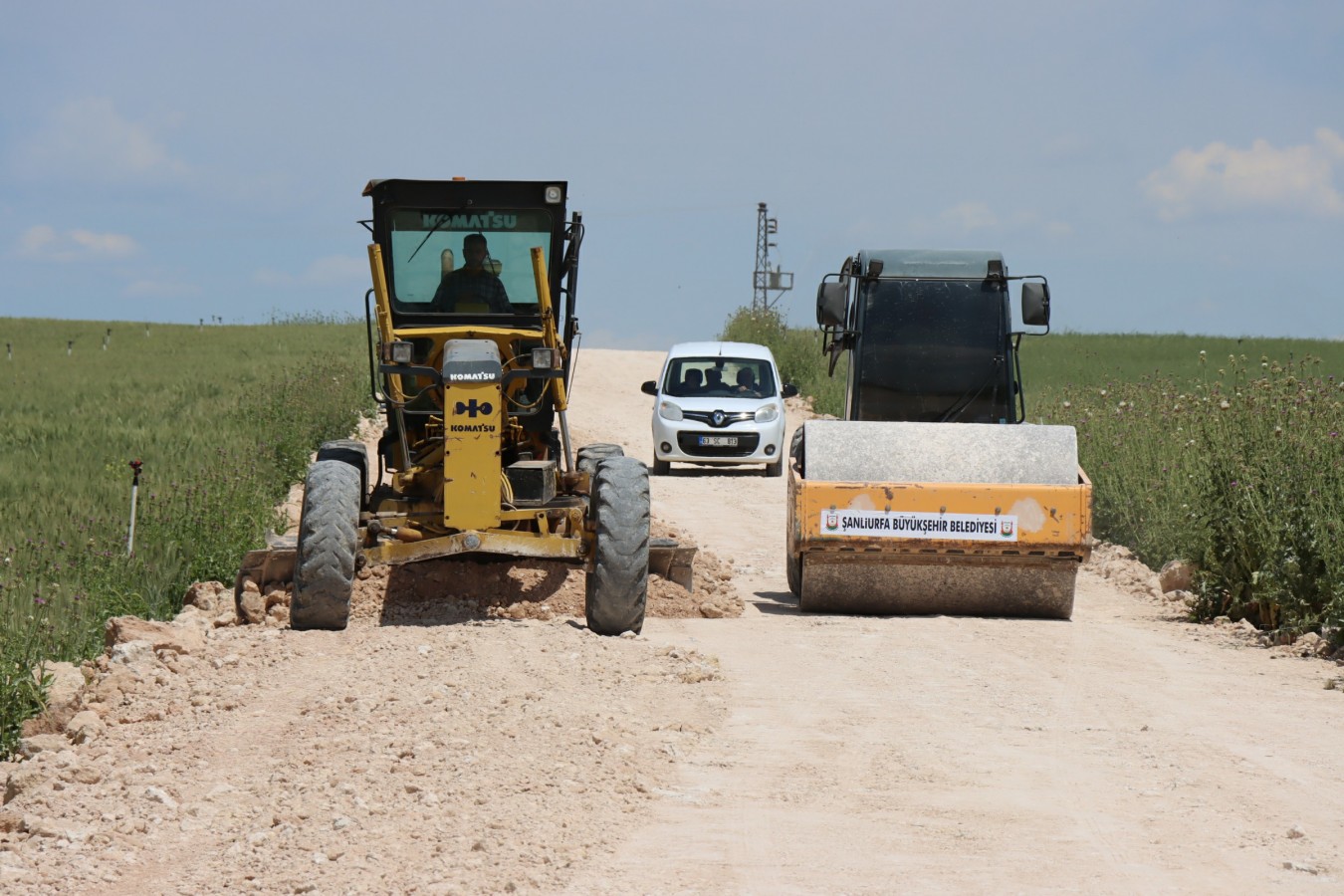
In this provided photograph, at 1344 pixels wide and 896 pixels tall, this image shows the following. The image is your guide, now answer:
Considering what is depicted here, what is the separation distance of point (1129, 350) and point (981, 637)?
147 ft

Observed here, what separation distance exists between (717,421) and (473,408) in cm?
1232

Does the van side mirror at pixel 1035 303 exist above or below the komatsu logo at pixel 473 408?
above

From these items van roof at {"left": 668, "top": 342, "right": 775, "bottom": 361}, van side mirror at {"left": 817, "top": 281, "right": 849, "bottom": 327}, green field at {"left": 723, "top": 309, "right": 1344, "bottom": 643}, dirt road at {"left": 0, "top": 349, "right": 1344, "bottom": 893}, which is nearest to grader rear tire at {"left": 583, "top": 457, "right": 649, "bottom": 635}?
dirt road at {"left": 0, "top": 349, "right": 1344, "bottom": 893}

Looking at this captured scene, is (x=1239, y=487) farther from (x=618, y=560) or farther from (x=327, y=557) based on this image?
(x=327, y=557)

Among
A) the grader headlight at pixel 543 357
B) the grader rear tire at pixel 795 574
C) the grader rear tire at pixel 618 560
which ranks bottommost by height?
the grader rear tire at pixel 795 574

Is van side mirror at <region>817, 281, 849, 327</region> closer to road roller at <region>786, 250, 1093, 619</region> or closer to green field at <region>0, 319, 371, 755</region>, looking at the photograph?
road roller at <region>786, 250, 1093, 619</region>

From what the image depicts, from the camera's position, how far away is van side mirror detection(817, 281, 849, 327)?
39.3 ft

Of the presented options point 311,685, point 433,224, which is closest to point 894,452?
point 433,224

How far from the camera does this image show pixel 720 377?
2264cm

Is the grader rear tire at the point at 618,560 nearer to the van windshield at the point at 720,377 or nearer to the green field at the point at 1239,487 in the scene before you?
the green field at the point at 1239,487

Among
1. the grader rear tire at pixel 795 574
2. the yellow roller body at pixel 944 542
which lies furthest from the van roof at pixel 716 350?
the yellow roller body at pixel 944 542

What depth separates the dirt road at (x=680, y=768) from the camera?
5.42 m

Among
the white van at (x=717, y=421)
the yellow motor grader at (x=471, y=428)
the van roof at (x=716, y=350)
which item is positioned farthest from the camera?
the van roof at (x=716, y=350)

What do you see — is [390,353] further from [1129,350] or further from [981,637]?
[1129,350]
